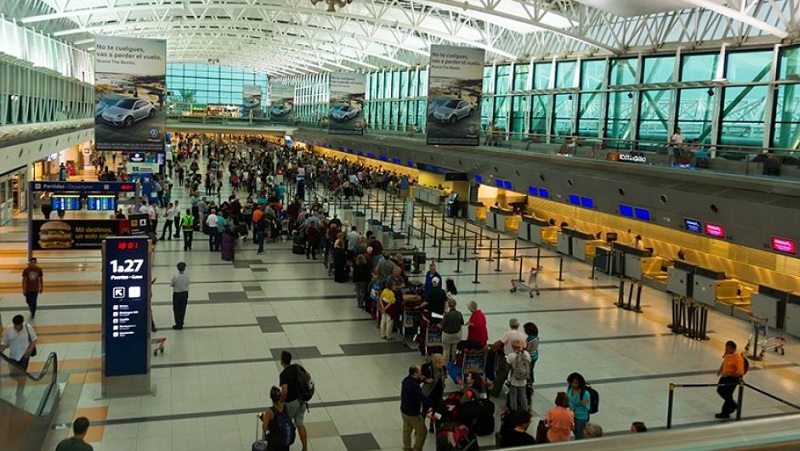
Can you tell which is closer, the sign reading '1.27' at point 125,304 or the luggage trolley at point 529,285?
the sign reading '1.27' at point 125,304

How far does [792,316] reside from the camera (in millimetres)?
15406

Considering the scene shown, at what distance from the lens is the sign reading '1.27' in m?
9.97

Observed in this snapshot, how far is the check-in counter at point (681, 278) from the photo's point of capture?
61.2 ft

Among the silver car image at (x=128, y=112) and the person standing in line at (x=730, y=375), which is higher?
the silver car image at (x=128, y=112)

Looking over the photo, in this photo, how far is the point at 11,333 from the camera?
30.9ft

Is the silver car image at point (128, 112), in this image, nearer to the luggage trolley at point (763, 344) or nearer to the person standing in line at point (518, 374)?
the person standing in line at point (518, 374)

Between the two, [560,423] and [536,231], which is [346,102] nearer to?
[536,231]

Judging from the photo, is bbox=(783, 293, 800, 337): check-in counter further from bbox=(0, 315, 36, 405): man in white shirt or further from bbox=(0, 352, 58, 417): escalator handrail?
bbox=(0, 315, 36, 405): man in white shirt

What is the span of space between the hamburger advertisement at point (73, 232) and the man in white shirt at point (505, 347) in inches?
340

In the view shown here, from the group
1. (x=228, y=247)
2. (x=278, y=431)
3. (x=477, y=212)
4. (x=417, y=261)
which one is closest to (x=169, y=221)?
(x=228, y=247)

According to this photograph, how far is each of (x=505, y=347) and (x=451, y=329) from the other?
48.4 inches

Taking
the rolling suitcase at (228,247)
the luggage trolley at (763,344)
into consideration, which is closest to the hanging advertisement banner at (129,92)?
the rolling suitcase at (228,247)

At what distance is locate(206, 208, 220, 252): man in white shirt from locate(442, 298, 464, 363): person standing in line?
1195 cm

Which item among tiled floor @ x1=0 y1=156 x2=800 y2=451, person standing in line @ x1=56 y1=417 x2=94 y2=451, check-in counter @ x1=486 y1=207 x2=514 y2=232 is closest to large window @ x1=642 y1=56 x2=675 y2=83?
check-in counter @ x1=486 y1=207 x2=514 y2=232
